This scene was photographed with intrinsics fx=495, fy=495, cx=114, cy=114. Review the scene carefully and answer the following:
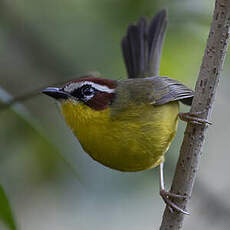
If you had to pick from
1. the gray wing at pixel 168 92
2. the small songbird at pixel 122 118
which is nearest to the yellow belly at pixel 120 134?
the small songbird at pixel 122 118

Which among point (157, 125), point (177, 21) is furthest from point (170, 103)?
point (177, 21)

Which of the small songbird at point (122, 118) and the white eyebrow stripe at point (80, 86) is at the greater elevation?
the white eyebrow stripe at point (80, 86)

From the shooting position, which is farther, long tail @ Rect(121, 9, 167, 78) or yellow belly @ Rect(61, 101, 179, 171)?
long tail @ Rect(121, 9, 167, 78)

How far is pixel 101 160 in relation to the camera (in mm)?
3824

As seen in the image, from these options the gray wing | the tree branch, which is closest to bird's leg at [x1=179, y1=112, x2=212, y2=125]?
the tree branch

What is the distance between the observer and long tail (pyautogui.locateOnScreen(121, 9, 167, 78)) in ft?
16.3

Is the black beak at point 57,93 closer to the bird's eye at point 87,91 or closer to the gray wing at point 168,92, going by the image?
the bird's eye at point 87,91

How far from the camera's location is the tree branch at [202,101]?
3.00 metres

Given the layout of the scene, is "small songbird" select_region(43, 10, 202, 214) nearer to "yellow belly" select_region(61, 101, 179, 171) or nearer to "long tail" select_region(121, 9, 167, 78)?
"yellow belly" select_region(61, 101, 179, 171)

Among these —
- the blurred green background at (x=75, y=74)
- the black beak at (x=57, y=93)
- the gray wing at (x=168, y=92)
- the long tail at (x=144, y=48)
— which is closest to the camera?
the black beak at (x=57, y=93)

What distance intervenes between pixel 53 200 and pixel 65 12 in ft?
8.59

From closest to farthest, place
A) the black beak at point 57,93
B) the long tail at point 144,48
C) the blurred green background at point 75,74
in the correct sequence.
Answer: the black beak at point 57,93
the blurred green background at point 75,74
the long tail at point 144,48

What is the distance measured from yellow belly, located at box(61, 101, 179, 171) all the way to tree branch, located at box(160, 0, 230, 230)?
0.48m

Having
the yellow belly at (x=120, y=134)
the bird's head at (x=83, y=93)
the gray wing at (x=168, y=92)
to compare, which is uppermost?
the bird's head at (x=83, y=93)
